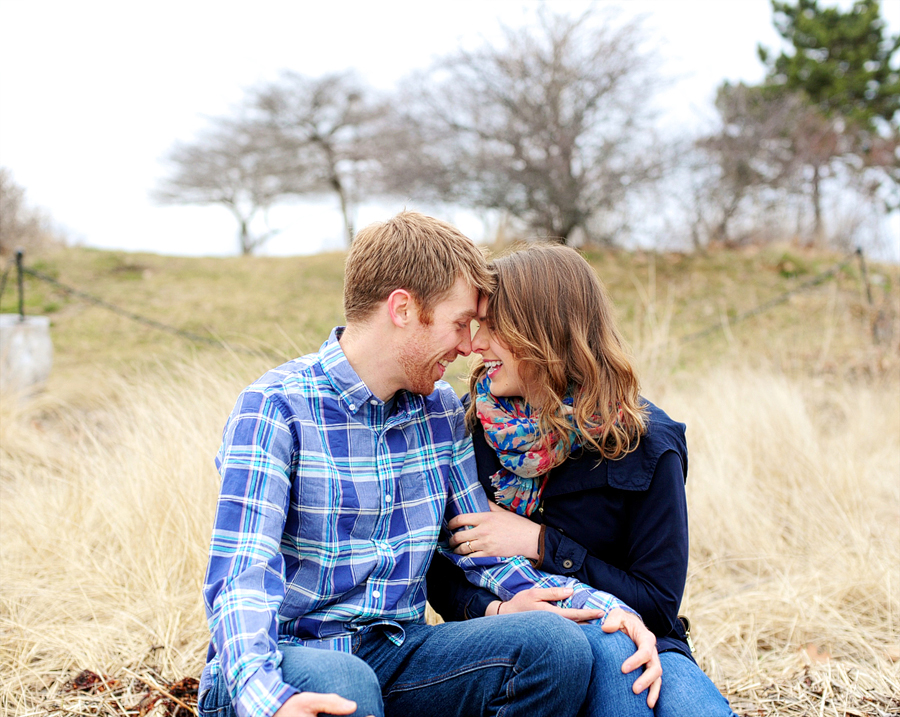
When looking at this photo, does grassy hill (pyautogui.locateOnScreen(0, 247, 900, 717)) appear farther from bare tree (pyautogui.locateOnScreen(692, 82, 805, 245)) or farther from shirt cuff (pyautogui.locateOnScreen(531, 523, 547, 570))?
bare tree (pyautogui.locateOnScreen(692, 82, 805, 245))

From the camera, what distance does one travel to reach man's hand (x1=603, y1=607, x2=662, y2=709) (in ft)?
5.82

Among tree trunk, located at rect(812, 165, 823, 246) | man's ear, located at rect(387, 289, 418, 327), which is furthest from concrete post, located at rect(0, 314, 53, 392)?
tree trunk, located at rect(812, 165, 823, 246)

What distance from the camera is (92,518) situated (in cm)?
353

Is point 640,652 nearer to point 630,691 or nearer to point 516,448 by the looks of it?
point 630,691

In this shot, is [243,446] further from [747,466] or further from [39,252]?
[39,252]

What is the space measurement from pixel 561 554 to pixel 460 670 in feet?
1.43

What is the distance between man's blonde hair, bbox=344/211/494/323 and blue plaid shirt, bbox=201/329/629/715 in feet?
0.62

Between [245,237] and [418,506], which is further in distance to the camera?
[245,237]

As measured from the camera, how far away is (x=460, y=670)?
71.5 inches

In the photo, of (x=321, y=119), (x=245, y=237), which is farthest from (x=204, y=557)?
(x=245, y=237)

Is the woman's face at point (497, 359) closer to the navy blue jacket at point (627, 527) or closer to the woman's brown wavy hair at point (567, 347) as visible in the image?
the woman's brown wavy hair at point (567, 347)

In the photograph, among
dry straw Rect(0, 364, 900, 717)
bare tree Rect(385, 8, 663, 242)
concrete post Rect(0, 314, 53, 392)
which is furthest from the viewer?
bare tree Rect(385, 8, 663, 242)

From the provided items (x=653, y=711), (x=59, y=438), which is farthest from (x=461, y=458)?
(x=59, y=438)

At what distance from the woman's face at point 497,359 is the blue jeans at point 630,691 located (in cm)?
69
